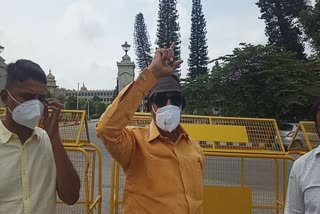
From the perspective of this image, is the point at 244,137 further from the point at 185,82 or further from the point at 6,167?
the point at 185,82

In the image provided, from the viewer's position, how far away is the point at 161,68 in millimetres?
2381

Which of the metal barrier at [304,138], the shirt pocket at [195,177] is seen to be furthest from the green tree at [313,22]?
the shirt pocket at [195,177]

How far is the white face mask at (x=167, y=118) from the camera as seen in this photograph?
2.57 meters

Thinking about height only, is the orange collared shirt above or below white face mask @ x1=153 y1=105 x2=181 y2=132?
below

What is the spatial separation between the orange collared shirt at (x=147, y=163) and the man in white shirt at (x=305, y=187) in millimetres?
543

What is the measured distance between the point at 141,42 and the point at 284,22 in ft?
49.8

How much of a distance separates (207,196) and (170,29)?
30946 millimetres

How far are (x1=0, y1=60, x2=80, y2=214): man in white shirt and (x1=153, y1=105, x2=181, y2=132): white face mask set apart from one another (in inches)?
24.2

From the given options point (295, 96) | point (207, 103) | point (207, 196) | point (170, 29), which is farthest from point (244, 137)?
point (170, 29)

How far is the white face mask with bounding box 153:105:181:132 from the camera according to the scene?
2.57 m

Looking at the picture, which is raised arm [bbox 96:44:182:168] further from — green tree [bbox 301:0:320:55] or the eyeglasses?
green tree [bbox 301:0:320:55]

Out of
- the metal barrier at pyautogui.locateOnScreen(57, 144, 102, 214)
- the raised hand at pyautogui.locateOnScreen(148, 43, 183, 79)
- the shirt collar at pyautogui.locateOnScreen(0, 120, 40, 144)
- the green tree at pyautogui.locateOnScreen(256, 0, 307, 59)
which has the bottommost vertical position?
the metal barrier at pyautogui.locateOnScreen(57, 144, 102, 214)

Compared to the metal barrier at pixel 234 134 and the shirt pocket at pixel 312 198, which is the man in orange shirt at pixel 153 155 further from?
→ the metal barrier at pixel 234 134

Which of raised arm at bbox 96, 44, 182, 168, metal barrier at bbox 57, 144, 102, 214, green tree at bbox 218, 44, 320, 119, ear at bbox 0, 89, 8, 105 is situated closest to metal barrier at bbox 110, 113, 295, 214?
metal barrier at bbox 57, 144, 102, 214
